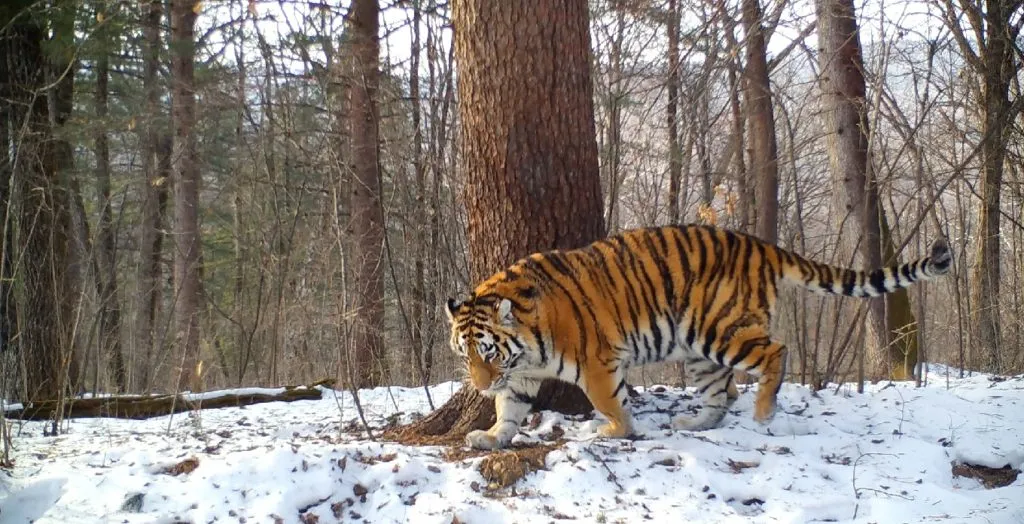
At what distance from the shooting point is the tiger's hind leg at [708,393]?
15.8 ft

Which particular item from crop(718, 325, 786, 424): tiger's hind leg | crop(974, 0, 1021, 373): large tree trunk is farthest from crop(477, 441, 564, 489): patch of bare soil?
crop(974, 0, 1021, 373): large tree trunk

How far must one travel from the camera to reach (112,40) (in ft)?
38.6

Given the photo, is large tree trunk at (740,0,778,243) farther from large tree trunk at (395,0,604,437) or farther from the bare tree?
large tree trunk at (395,0,604,437)

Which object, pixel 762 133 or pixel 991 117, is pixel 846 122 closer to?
pixel 991 117

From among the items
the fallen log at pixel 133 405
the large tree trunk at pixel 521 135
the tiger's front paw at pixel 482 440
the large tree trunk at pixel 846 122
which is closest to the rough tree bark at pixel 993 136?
the large tree trunk at pixel 846 122

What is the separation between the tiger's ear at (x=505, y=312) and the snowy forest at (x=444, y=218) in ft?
1.95

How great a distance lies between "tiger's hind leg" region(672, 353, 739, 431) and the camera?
482 centimetres

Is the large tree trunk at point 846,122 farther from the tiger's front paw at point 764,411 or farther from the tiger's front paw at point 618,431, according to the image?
the tiger's front paw at point 618,431

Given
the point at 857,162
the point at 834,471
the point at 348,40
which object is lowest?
the point at 834,471

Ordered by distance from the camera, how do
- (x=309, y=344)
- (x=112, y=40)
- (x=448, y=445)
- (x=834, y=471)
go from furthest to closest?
(x=112, y=40) < (x=309, y=344) < (x=448, y=445) < (x=834, y=471)

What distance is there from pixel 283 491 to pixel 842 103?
688 cm

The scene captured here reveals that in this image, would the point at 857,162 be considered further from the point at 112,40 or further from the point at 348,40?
the point at 112,40

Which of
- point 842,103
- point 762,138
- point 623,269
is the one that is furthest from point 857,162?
point 623,269

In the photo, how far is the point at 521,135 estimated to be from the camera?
4.76 metres
